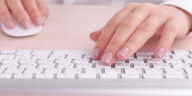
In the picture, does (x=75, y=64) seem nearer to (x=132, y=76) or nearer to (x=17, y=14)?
(x=132, y=76)

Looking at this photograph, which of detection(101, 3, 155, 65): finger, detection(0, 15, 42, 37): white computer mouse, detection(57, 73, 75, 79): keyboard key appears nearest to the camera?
detection(57, 73, 75, 79): keyboard key

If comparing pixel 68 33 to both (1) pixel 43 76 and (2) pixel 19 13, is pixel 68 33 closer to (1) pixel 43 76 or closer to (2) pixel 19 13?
(2) pixel 19 13

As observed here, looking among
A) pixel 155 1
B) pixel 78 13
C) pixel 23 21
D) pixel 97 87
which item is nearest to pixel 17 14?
pixel 23 21

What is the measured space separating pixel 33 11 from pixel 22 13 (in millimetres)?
34

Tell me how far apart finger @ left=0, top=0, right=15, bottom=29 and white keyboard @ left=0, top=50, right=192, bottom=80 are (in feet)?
0.46

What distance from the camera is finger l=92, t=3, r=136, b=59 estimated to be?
49 cm

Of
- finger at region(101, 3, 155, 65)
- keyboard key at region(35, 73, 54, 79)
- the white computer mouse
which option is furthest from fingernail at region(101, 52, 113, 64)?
the white computer mouse

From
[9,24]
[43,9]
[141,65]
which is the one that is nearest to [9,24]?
[9,24]

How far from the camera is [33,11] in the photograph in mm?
667

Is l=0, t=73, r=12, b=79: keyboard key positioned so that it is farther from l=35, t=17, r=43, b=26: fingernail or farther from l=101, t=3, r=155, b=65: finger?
→ l=35, t=17, r=43, b=26: fingernail

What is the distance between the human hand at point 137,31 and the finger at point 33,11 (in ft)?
0.56

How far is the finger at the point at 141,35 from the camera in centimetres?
46

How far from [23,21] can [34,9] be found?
0.07m

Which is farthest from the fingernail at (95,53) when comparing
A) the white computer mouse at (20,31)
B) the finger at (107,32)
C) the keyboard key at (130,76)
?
the white computer mouse at (20,31)
